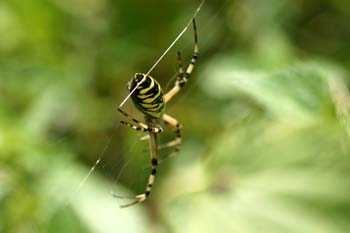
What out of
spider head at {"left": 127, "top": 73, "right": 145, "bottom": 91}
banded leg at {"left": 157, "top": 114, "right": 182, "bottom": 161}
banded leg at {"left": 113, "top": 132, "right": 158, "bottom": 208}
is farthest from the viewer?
banded leg at {"left": 157, "top": 114, "right": 182, "bottom": 161}

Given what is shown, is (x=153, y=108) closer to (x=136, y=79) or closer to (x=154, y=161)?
A: (x=136, y=79)

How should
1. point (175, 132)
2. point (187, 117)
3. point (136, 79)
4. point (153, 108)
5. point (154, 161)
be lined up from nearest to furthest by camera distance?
1. point (136, 79)
2. point (153, 108)
3. point (154, 161)
4. point (175, 132)
5. point (187, 117)

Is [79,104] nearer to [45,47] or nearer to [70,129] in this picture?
[70,129]

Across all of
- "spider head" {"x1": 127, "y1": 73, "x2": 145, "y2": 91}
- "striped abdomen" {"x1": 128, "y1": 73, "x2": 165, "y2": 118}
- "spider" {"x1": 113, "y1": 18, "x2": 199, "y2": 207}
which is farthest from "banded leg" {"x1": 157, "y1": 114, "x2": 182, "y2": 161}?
"spider head" {"x1": 127, "y1": 73, "x2": 145, "y2": 91}

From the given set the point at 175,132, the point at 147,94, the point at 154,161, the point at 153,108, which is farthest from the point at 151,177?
the point at 147,94

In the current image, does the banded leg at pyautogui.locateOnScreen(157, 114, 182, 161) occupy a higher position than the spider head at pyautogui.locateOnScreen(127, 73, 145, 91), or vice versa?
the spider head at pyautogui.locateOnScreen(127, 73, 145, 91)

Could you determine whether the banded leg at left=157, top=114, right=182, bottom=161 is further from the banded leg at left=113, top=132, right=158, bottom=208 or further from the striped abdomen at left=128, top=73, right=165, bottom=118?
the striped abdomen at left=128, top=73, right=165, bottom=118
